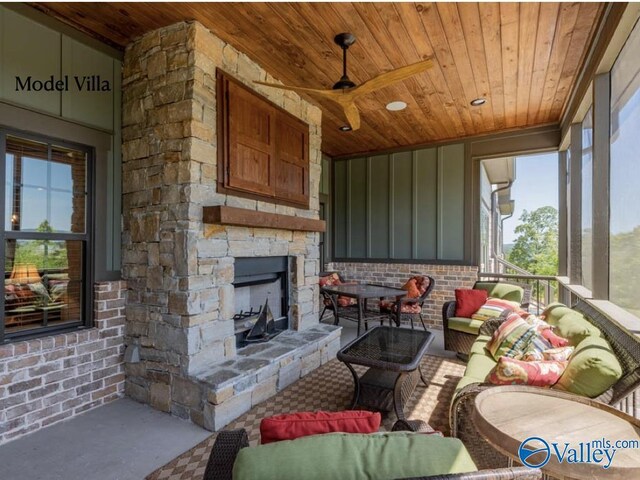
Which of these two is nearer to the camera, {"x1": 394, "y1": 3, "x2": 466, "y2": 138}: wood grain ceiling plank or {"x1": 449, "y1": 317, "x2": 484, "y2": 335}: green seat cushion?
{"x1": 394, "y1": 3, "x2": 466, "y2": 138}: wood grain ceiling plank

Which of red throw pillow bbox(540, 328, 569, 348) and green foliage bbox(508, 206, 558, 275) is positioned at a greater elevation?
green foliage bbox(508, 206, 558, 275)

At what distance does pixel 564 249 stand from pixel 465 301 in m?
1.93

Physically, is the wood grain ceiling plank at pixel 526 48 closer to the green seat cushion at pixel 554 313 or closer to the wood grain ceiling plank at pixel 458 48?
the wood grain ceiling plank at pixel 458 48

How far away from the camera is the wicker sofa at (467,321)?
3830mm

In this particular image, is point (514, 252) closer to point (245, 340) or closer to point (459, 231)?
point (459, 231)

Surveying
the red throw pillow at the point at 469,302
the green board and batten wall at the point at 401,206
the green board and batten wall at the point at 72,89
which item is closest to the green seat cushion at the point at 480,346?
the red throw pillow at the point at 469,302

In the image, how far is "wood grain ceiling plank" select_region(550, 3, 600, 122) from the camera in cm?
256

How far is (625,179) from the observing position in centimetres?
260

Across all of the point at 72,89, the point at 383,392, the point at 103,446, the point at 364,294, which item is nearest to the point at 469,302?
the point at 364,294

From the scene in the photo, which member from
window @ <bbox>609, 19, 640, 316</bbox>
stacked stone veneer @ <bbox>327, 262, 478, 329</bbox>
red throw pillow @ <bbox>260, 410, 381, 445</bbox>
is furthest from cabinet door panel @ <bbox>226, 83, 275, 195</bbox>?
stacked stone veneer @ <bbox>327, 262, 478, 329</bbox>

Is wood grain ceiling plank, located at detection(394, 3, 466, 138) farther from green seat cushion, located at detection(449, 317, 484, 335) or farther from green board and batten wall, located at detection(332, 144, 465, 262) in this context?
green seat cushion, located at detection(449, 317, 484, 335)

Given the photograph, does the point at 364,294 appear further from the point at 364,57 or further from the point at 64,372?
the point at 64,372

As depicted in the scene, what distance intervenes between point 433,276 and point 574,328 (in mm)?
3280

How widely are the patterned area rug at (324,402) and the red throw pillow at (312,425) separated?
1214 mm
